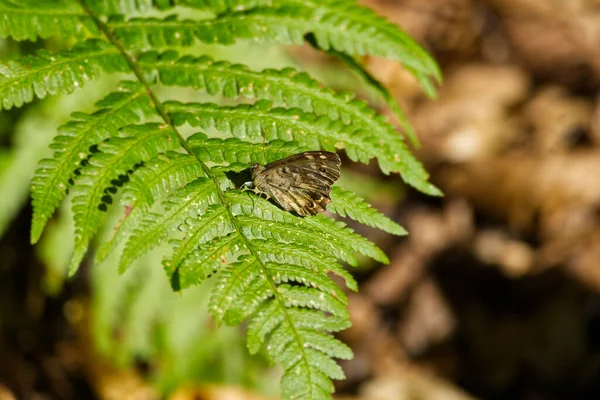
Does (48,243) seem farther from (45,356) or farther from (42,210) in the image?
(42,210)

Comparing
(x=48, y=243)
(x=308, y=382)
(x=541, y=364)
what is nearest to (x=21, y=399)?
(x=48, y=243)

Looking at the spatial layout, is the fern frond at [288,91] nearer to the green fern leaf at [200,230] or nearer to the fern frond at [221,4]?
the fern frond at [221,4]

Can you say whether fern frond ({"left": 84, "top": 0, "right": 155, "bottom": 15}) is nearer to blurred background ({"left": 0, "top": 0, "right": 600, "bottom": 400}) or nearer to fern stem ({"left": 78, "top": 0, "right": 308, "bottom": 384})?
fern stem ({"left": 78, "top": 0, "right": 308, "bottom": 384})

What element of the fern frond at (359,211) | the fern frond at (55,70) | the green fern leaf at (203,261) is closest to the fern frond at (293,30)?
the fern frond at (55,70)

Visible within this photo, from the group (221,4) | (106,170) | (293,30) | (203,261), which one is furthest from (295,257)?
(221,4)

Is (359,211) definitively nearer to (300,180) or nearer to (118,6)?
(300,180)

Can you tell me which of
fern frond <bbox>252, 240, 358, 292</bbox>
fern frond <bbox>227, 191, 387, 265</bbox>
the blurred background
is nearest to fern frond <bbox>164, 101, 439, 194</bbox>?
fern frond <bbox>227, 191, 387, 265</bbox>

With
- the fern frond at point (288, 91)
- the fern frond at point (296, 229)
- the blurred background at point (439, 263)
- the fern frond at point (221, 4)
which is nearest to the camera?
the fern frond at point (296, 229)
